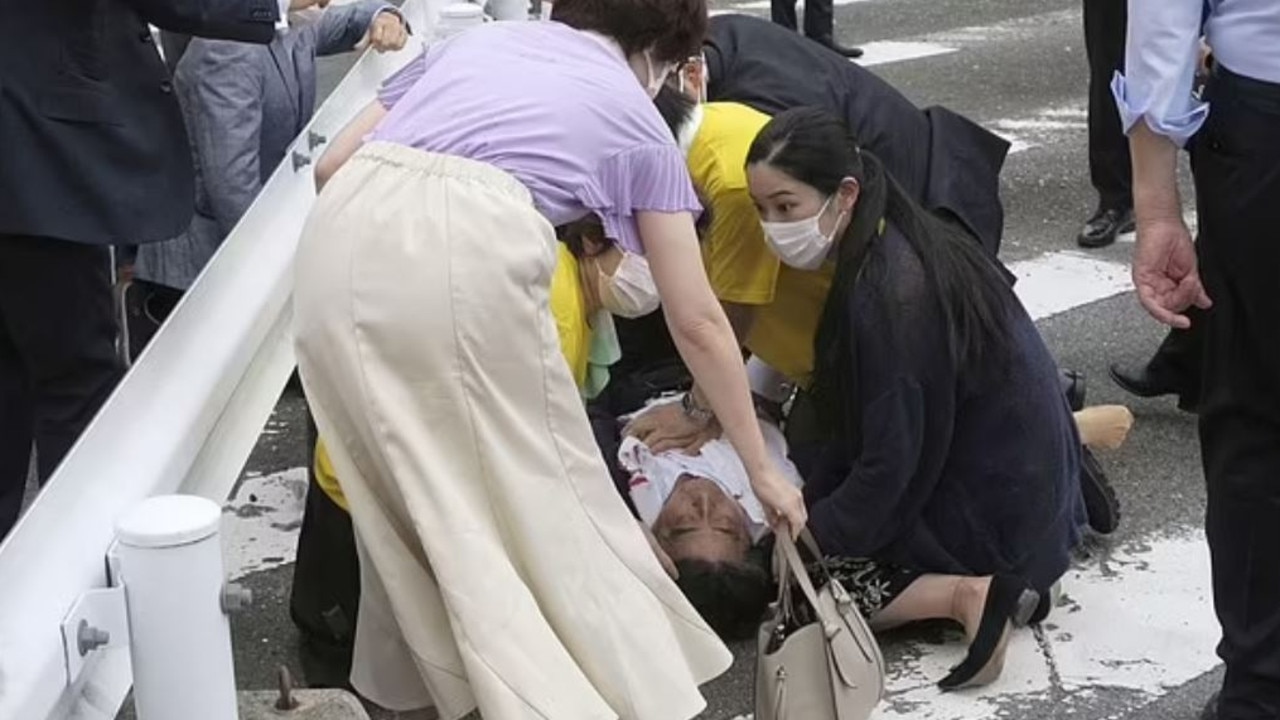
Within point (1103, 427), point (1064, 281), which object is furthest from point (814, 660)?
point (1064, 281)

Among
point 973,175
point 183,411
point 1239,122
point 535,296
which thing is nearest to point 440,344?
point 535,296

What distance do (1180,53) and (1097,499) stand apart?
59.1 inches

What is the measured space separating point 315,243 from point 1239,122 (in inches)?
55.6

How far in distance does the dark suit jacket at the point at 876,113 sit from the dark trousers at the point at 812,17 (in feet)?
15.4

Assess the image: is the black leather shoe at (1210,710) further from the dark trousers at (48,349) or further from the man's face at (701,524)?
the dark trousers at (48,349)

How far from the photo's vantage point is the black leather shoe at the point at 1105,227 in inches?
256

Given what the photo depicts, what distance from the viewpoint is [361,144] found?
330 cm

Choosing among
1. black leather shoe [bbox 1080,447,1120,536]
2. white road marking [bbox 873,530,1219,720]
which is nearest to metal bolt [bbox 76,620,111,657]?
white road marking [bbox 873,530,1219,720]

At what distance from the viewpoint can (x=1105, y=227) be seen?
652 centimetres

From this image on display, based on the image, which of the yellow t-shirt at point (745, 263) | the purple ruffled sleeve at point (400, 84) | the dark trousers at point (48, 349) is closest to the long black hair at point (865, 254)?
the yellow t-shirt at point (745, 263)

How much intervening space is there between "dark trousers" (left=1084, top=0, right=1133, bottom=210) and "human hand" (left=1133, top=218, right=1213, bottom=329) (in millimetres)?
3120

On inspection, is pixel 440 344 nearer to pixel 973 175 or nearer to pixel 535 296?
pixel 535 296

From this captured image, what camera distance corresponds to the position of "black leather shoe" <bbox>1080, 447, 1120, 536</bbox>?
4.26 meters

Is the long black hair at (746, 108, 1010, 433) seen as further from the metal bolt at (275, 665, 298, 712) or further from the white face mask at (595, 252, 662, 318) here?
the metal bolt at (275, 665, 298, 712)
